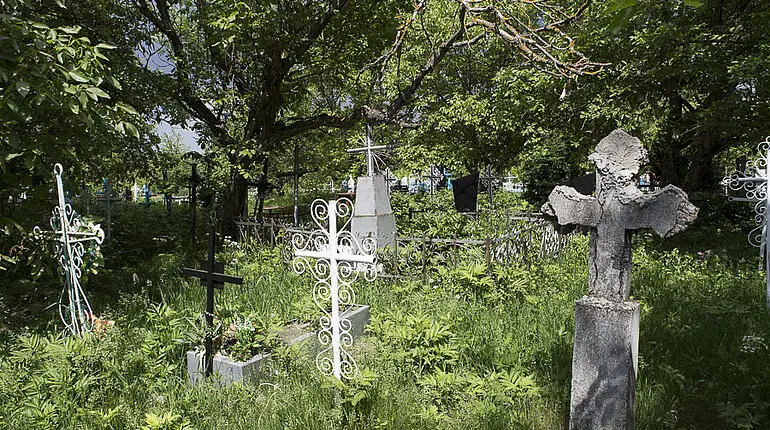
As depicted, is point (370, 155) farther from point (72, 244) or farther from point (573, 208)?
point (573, 208)

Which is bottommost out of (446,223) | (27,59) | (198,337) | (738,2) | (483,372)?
(483,372)

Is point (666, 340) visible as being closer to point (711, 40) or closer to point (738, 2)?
point (711, 40)

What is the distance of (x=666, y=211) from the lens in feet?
8.64

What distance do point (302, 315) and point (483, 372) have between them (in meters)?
1.82

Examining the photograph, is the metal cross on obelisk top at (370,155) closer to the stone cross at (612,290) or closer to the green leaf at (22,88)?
the green leaf at (22,88)

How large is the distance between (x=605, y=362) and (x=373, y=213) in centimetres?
484

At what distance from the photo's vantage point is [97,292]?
6410mm

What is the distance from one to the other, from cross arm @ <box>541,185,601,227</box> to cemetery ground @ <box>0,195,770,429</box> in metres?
1.23

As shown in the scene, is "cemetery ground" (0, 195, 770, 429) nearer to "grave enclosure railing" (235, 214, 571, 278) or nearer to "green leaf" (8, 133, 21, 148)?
"grave enclosure railing" (235, 214, 571, 278)

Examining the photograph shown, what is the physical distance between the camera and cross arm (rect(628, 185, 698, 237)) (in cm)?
260

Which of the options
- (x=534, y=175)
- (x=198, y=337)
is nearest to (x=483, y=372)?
(x=198, y=337)

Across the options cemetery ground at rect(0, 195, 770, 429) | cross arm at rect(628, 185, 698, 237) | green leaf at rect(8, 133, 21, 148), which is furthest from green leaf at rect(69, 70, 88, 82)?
cross arm at rect(628, 185, 698, 237)

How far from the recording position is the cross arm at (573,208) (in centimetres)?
293

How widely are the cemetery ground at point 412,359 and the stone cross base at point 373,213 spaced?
118cm
